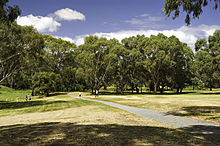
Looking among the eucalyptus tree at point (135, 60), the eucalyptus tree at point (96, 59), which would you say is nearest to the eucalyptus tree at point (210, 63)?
the eucalyptus tree at point (135, 60)

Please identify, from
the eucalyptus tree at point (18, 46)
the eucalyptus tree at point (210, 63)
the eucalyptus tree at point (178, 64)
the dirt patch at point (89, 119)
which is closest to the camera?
the dirt patch at point (89, 119)

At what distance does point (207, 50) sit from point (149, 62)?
19.4 meters

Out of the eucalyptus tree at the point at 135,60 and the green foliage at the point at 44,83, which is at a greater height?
the eucalyptus tree at the point at 135,60

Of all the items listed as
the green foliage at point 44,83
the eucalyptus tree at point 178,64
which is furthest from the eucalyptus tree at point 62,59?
the eucalyptus tree at point 178,64

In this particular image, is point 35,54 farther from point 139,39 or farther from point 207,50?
point 207,50

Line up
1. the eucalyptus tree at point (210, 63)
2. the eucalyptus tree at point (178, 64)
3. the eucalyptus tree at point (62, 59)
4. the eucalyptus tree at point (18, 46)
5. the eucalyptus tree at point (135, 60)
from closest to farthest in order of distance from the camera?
1. the eucalyptus tree at point (18, 46)
2. the eucalyptus tree at point (210, 63)
3. the eucalyptus tree at point (135, 60)
4. the eucalyptus tree at point (178, 64)
5. the eucalyptus tree at point (62, 59)

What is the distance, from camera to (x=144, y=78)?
6100 cm

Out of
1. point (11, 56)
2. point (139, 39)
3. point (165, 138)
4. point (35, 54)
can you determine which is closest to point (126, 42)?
point (139, 39)

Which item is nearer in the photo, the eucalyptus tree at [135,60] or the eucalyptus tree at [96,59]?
the eucalyptus tree at [96,59]

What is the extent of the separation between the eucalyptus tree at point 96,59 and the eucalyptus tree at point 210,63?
25.7 metres

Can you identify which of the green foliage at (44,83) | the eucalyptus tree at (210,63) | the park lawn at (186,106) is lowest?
the park lawn at (186,106)

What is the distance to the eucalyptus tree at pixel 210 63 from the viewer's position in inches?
1815

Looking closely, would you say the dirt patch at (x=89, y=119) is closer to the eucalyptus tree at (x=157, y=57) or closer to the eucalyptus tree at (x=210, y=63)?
the eucalyptus tree at (x=157, y=57)

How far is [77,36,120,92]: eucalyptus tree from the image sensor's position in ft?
161
